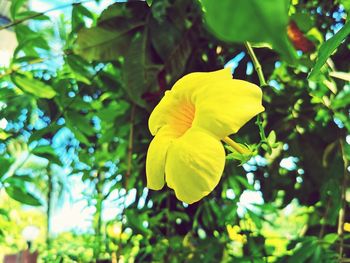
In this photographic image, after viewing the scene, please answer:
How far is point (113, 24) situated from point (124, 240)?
1.66 feet

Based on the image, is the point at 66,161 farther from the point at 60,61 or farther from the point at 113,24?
the point at 113,24

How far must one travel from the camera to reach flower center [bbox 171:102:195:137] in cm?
38

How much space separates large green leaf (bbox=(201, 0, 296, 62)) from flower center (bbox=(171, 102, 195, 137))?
0.26 metres

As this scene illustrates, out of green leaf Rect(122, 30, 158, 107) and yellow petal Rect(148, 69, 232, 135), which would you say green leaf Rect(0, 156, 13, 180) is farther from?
yellow petal Rect(148, 69, 232, 135)

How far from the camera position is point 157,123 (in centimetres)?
40

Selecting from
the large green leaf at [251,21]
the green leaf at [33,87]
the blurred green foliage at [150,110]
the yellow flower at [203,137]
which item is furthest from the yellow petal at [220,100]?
the green leaf at [33,87]

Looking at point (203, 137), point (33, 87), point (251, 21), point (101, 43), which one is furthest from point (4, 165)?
point (251, 21)

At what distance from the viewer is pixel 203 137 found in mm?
311

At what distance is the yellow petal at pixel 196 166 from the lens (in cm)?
29

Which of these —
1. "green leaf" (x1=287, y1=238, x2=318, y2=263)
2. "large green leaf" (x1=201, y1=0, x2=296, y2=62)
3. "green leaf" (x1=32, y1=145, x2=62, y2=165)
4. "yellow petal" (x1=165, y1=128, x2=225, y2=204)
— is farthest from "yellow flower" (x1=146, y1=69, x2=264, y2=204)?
"green leaf" (x1=32, y1=145, x2=62, y2=165)

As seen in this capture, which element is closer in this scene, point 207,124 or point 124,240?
point 207,124

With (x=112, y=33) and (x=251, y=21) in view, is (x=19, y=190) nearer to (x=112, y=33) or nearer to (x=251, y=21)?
(x=112, y=33)

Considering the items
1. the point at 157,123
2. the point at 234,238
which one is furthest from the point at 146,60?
the point at 157,123

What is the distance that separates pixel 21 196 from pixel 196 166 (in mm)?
676
